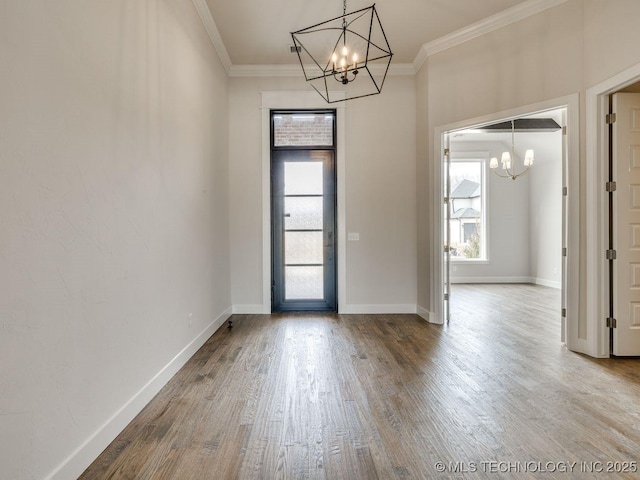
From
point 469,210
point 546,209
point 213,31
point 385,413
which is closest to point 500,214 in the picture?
point 469,210

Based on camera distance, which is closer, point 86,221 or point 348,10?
point 86,221

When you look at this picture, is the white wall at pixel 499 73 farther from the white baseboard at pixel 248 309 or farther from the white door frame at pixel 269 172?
the white baseboard at pixel 248 309

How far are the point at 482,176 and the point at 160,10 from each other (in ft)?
24.0

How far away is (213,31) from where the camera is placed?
12.9 ft

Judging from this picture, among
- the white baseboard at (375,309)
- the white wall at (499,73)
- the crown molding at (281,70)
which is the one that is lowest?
the white baseboard at (375,309)

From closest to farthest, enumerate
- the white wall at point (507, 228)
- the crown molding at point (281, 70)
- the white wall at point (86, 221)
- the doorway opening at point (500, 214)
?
1. the white wall at point (86, 221)
2. the crown molding at point (281, 70)
3. the doorway opening at point (500, 214)
4. the white wall at point (507, 228)

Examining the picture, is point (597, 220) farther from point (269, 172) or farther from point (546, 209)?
point (546, 209)

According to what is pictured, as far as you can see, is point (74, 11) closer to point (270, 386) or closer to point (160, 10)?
point (160, 10)

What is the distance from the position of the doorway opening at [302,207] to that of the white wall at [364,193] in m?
0.22

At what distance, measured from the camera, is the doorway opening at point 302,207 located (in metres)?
4.99

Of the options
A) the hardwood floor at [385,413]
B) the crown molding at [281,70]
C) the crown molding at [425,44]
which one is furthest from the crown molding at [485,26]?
the hardwood floor at [385,413]

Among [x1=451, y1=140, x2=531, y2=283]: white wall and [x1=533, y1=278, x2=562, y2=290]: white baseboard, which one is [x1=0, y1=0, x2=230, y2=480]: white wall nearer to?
[x1=451, y1=140, x2=531, y2=283]: white wall

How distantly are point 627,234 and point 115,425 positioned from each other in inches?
168

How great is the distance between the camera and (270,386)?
2625 millimetres
